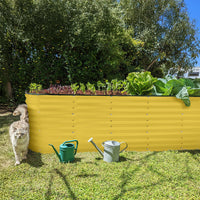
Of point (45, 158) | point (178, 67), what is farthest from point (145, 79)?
point (178, 67)

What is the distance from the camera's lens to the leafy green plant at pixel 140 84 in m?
3.44

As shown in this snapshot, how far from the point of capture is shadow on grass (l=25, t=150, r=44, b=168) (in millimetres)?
2809

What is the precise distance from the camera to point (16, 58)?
6645 millimetres

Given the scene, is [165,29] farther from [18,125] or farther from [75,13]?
[18,125]

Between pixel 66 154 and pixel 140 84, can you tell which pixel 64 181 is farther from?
pixel 140 84

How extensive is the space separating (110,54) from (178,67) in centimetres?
945

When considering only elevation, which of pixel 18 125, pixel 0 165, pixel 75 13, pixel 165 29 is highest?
pixel 165 29

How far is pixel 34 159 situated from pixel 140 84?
7.90 ft

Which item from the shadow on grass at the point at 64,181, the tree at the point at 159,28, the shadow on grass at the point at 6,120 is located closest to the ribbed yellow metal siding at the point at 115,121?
the shadow on grass at the point at 64,181

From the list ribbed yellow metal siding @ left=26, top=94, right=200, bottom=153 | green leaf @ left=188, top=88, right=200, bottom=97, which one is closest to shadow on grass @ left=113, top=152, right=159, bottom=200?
ribbed yellow metal siding @ left=26, top=94, right=200, bottom=153

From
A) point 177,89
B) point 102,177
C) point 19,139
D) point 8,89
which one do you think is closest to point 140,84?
point 177,89

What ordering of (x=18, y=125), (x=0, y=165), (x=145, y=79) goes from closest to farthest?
(x=0, y=165)
(x=18, y=125)
(x=145, y=79)

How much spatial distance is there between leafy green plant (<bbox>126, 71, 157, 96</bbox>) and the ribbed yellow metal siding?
22 cm

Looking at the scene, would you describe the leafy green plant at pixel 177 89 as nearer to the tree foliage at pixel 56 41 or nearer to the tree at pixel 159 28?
the tree foliage at pixel 56 41
